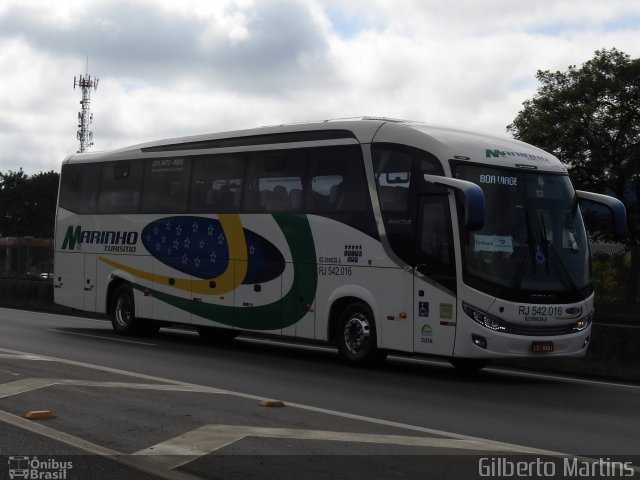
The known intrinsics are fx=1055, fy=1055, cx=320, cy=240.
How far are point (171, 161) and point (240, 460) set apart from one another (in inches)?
501

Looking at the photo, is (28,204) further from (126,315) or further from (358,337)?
(358,337)

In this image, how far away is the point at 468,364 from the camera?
16.4 meters

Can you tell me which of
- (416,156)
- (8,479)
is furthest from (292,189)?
(8,479)

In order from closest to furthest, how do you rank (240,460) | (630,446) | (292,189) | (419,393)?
(240,460) → (630,446) → (419,393) → (292,189)

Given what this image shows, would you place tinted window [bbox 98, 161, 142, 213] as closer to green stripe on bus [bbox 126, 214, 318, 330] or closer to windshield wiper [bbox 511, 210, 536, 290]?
green stripe on bus [bbox 126, 214, 318, 330]

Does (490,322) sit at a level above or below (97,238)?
below

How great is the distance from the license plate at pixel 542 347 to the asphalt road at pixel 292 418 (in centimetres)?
53

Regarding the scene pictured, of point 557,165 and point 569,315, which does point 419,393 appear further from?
point 557,165

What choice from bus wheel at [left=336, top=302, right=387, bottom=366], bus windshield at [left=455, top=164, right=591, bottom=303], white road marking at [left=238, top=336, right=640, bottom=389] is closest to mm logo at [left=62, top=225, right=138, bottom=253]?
white road marking at [left=238, top=336, right=640, bottom=389]

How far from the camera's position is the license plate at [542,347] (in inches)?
561

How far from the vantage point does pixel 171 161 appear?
20016mm

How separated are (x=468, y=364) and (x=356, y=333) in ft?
6.12


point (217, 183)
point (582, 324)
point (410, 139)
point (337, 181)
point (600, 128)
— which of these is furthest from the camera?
point (600, 128)

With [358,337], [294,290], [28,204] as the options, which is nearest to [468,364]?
[358,337]
